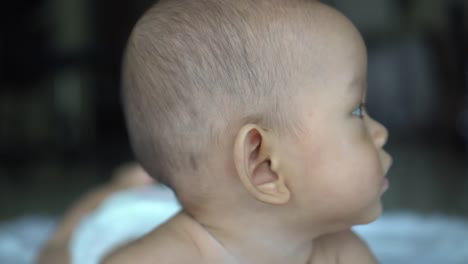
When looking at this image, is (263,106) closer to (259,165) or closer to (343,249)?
(259,165)

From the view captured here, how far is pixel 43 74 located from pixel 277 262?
3.66 meters

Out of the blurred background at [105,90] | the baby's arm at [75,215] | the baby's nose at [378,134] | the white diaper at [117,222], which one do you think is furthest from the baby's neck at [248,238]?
the blurred background at [105,90]

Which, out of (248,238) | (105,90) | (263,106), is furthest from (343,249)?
(105,90)

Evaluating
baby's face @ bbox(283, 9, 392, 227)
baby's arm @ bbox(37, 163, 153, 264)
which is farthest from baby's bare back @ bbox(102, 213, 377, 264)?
baby's arm @ bbox(37, 163, 153, 264)

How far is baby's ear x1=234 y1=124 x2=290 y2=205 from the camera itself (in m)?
0.64

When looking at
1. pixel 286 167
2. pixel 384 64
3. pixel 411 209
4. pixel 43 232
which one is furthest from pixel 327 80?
pixel 384 64

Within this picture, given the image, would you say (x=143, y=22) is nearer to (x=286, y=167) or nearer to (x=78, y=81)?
(x=286, y=167)

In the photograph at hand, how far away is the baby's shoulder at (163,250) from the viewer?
2.21 feet

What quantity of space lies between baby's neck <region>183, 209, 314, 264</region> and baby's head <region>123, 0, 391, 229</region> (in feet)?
0.08

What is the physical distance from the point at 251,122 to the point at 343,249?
0.24 m

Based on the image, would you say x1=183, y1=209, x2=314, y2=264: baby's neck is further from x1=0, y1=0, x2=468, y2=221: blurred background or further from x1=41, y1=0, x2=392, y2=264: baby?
x1=0, y1=0, x2=468, y2=221: blurred background

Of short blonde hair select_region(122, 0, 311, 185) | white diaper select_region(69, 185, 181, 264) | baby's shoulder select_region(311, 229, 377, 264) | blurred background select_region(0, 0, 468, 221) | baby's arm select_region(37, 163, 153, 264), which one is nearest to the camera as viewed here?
short blonde hair select_region(122, 0, 311, 185)

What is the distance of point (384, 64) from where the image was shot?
388cm

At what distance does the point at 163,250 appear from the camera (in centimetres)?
68
